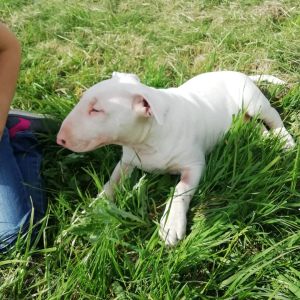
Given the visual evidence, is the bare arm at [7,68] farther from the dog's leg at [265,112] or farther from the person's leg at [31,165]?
the dog's leg at [265,112]

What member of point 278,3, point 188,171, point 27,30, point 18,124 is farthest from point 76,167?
point 278,3

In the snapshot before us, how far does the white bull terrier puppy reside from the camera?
1804 millimetres

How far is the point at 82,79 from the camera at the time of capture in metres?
3.04

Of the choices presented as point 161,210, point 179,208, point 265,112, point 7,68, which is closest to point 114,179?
point 161,210

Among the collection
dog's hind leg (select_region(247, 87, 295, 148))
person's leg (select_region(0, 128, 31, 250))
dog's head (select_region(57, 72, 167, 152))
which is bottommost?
person's leg (select_region(0, 128, 31, 250))

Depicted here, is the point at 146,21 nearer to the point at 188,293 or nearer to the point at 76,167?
the point at 76,167

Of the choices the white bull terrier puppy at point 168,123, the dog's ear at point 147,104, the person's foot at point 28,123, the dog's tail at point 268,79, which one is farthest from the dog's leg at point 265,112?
the person's foot at point 28,123

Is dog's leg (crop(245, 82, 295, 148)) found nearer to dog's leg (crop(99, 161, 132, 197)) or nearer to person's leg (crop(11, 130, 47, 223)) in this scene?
dog's leg (crop(99, 161, 132, 197))

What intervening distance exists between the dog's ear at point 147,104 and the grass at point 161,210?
381mm

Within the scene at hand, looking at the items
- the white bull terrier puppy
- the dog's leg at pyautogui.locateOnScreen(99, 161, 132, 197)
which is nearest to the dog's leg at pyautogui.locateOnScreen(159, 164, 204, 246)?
the white bull terrier puppy

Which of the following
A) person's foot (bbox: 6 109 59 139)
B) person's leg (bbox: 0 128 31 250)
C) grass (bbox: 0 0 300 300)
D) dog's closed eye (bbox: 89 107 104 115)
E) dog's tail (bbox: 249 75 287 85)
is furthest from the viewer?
dog's tail (bbox: 249 75 287 85)

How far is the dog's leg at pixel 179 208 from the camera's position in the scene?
1.82 metres

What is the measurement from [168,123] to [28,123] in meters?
1.01

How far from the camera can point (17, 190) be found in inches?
85.3
